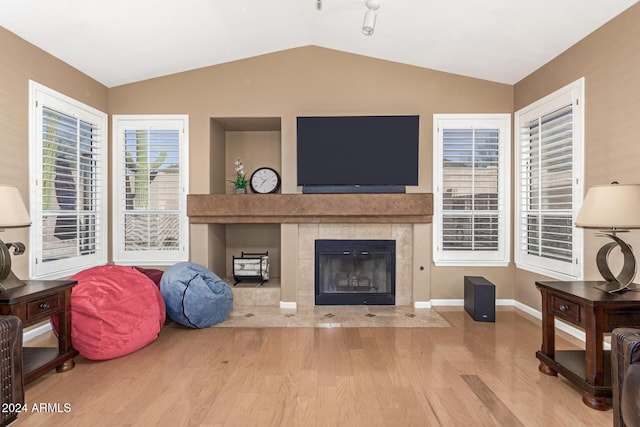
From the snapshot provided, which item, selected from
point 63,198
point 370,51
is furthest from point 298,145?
point 63,198

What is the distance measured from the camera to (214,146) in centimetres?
471

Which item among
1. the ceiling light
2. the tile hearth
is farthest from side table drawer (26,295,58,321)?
the ceiling light

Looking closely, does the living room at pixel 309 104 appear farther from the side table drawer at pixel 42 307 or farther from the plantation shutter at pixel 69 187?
the side table drawer at pixel 42 307

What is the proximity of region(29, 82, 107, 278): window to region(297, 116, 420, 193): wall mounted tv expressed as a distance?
7.72 ft

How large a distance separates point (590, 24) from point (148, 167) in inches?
185

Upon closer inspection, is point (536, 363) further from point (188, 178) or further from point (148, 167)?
point (148, 167)

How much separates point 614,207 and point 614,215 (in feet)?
0.17

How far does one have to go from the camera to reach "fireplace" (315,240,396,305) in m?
4.54

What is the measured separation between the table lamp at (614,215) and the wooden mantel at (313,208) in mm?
1986

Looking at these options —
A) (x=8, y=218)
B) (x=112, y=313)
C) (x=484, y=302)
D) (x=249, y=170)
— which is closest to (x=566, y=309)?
(x=484, y=302)

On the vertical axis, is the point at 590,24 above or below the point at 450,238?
above

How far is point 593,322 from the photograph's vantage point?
225 cm

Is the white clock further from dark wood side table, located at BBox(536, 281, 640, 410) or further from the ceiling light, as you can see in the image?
dark wood side table, located at BBox(536, 281, 640, 410)

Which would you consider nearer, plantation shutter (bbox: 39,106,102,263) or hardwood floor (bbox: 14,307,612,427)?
hardwood floor (bbox: 14,307,612,427)
